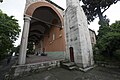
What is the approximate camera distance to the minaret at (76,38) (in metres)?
7.40

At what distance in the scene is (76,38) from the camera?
7902mm

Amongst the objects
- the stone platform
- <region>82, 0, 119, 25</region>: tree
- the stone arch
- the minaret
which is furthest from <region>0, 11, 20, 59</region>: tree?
<region>82, 0, 119, 25</region>: tree

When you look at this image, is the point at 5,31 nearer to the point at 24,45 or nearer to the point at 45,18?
the point at 24,45

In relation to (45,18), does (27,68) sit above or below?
below

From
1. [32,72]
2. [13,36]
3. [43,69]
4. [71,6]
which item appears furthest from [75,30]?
[13,36]

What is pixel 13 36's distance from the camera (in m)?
12.0

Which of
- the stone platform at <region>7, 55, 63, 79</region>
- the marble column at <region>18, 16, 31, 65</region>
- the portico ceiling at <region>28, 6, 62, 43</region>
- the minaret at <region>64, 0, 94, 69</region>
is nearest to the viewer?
the stone platform at <region>7, 55, 63, 79</region>

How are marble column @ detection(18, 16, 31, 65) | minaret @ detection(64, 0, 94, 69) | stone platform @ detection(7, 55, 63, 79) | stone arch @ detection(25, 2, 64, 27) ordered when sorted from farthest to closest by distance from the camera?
1. minaret @ detection(64, 0, 94, 69)
2. stone arch @ detection(25, 2, 64, 27)
3. marble column @ detection(18, 16, 31, 65)
4. stone platform @ detection(7, 55, 63, 79)

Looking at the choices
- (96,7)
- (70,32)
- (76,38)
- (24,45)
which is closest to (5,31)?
(24,45)

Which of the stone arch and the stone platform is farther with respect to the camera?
the stone arch

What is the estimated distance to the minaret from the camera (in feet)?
24.3

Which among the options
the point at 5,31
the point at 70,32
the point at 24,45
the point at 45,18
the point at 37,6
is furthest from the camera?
the point at 45,18

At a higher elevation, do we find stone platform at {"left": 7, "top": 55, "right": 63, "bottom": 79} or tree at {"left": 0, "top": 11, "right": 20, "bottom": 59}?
tree at {"left": 0, "top": 11, "right": 20, "bottom": 59}

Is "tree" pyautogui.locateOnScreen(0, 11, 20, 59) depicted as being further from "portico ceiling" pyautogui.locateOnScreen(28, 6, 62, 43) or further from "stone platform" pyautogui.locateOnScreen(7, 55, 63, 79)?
"stone platform" pyautogui.locateOnScreen(7, 55, 63, 79)
